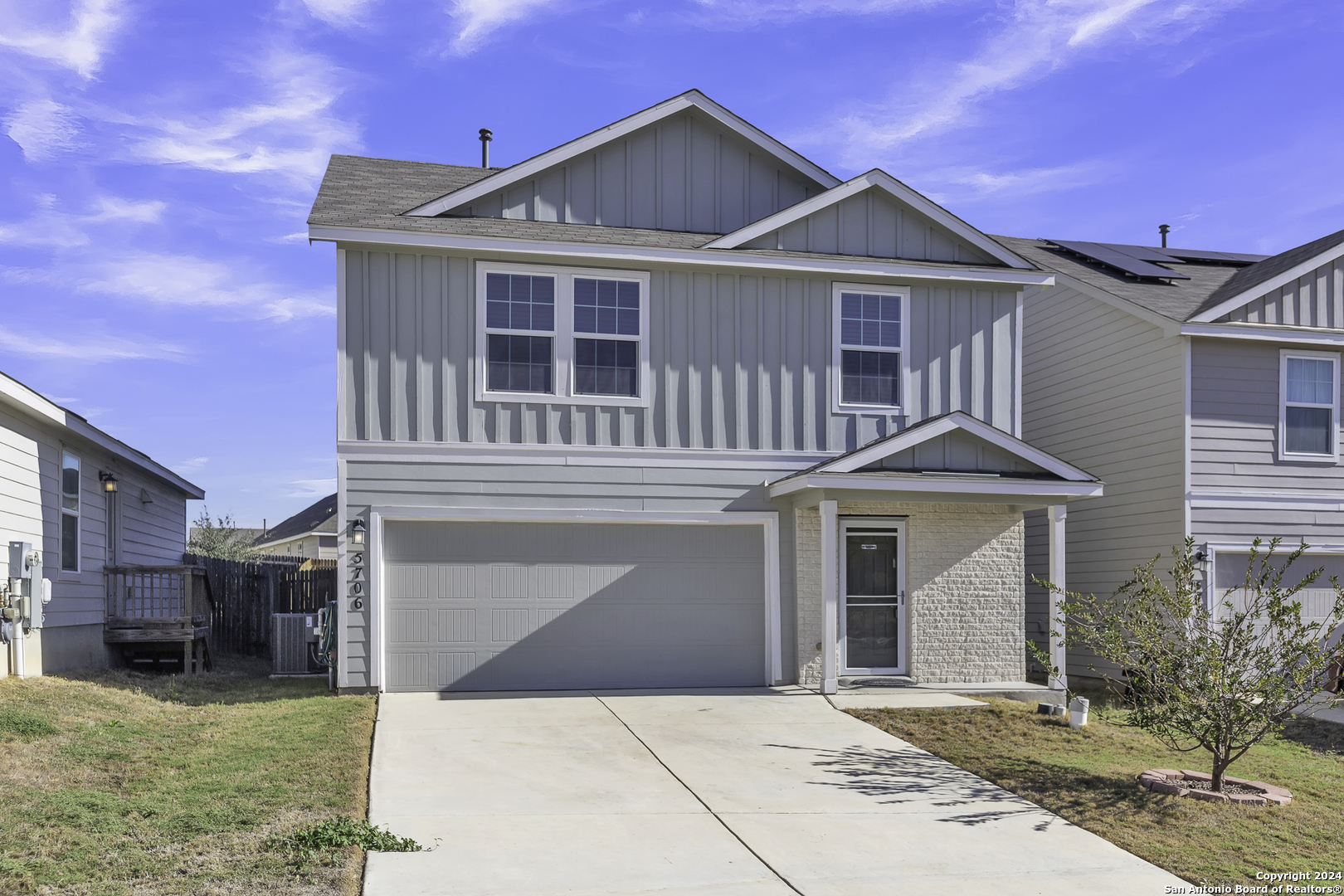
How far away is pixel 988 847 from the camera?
280 inches

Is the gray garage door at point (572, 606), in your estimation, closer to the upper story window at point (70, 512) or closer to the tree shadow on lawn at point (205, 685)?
the tree shadow on lawn at point (205, 685)

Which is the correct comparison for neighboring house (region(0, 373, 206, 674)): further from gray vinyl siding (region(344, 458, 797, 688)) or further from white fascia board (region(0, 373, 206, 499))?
gray vinyl siding (region(344, 458, 797, 688))

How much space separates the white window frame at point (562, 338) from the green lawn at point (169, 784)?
3740 millimetres

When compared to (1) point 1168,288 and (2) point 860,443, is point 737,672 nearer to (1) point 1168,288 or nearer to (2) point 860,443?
(2) point 860,443

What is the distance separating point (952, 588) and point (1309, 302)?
675 cm

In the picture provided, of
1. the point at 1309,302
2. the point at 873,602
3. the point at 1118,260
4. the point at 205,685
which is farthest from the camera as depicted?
the point at 1118,260

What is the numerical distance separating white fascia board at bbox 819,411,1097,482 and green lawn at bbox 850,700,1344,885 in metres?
2.75

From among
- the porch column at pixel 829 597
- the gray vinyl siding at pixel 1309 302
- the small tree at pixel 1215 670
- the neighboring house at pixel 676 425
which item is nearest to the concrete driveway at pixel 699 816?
the porch column at pixel 829 597

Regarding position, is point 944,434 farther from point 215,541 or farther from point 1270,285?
point 215,541

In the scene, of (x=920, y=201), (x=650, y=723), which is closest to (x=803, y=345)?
(x=920, y=201)

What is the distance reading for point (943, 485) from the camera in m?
12.8

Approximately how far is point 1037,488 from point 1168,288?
5.43 metres

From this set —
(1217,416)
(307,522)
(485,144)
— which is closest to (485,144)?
(485,144)

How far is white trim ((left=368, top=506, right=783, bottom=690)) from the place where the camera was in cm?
1255
